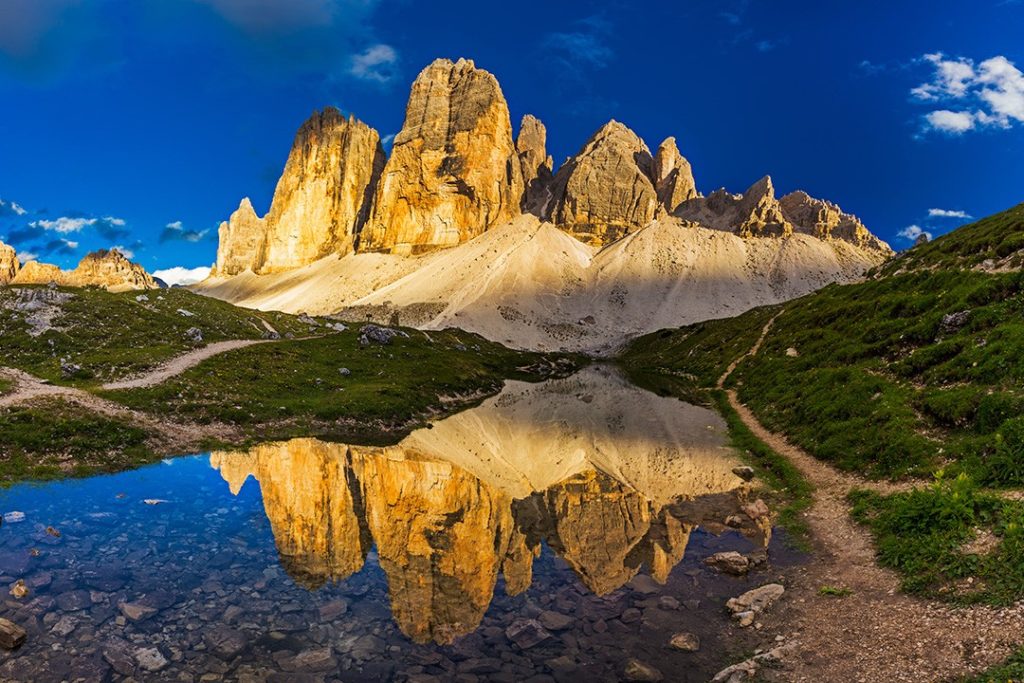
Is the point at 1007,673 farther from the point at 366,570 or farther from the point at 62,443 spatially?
the point at 62,443

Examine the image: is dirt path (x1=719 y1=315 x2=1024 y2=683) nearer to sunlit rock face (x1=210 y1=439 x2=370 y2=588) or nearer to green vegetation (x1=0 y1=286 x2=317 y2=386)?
sunlit rock face (x1=210 y1=439 x2=370 y2=588)

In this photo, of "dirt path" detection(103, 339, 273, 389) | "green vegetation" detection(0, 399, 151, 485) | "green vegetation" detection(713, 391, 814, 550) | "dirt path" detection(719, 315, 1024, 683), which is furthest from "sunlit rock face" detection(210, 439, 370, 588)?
"green vegetation" detection(713, 391, 814, 550)

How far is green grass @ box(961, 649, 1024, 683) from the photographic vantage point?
29.2 ft

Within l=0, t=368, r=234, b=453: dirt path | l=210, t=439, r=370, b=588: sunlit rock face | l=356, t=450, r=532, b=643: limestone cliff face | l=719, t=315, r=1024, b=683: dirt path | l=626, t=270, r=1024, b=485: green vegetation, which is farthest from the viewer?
l=0, t=368, r=234, b=453: dirt path

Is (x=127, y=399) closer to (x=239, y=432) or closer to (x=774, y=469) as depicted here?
(x=239, y=432)

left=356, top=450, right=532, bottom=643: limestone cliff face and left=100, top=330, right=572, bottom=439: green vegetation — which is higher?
left=100, top=330, right=572, bottom=439: green vegetation

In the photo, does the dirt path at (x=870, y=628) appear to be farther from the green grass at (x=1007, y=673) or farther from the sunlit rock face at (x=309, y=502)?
the sunlit rock face at (x=309, y=502)

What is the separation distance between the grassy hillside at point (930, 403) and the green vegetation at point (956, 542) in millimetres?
37

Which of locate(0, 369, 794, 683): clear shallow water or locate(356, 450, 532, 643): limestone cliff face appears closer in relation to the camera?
locate(0, 369, 794, 683): clear shallow water

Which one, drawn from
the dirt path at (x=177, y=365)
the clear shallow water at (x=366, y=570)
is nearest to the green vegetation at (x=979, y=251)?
the clear shallow water at (x=366, y=570)

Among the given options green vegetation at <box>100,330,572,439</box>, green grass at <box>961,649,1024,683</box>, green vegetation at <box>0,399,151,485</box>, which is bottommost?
green grass at <box>961,649,1024,683</box>

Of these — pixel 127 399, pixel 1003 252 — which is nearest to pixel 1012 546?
pixel 1003 252

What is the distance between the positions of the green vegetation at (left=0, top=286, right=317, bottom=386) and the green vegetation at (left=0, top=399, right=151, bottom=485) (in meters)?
9.52

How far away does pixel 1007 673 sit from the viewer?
29.8 ft
